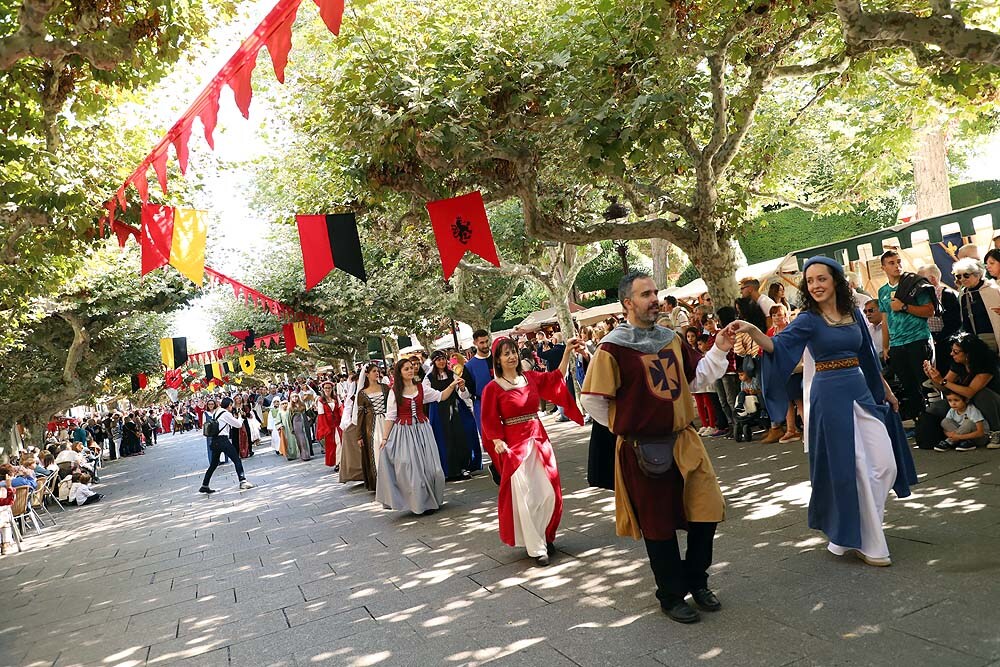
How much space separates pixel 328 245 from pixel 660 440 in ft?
21.9

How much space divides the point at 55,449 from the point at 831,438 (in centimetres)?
2563

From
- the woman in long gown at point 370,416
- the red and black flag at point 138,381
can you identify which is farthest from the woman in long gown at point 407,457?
the red and black flag at point 138,381

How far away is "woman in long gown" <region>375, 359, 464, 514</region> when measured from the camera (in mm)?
8625

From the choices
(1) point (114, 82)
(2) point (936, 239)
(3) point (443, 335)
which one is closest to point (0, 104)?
(1) point (114, 82)

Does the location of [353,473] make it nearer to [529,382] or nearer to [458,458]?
[458,458]

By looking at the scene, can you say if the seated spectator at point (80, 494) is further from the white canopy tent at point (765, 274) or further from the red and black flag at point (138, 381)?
the red and black flag at point (138, 381)

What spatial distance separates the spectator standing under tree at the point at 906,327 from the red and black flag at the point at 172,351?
22.3 m

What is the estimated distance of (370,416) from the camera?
10625 millimetres

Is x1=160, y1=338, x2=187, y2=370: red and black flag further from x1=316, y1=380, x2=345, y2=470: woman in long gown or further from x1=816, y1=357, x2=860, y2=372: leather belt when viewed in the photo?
x1=816, y1=357, x2=860, y2=372: leather belt

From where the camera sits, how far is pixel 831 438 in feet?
15.1

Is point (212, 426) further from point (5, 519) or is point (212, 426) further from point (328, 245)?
point (328, 245)

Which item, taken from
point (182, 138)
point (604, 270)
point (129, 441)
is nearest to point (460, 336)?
point (604, 270)

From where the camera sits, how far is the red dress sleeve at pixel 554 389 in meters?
6.03

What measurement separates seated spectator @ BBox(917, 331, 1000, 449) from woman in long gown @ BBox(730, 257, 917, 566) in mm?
2820
